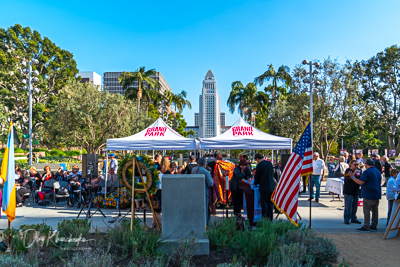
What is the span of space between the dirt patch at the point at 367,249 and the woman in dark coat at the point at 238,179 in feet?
7.76

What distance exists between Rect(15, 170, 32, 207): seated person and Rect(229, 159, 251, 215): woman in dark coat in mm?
8010

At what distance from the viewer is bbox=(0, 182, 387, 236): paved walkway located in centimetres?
829

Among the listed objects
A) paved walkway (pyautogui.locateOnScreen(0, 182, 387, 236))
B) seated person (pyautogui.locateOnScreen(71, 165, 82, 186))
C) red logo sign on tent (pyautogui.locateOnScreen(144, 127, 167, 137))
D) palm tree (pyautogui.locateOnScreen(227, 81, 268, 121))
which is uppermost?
palm tree (pyautogui.locateOnScreen(227, 81, 268, 121))

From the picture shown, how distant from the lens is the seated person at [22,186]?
11.4 m

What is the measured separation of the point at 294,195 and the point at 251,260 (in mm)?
2282

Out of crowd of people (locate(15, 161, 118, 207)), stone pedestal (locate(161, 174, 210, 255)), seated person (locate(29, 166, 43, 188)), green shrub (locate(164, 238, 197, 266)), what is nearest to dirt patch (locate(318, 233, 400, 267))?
stone pedestal (locate(161, 174, 210, 255))

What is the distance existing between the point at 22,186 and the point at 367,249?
11.6 m

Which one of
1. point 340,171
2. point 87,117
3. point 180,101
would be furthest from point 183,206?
point 180,101

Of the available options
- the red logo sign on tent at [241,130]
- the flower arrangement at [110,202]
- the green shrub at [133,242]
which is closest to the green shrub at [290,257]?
the green shrub at [133,242]

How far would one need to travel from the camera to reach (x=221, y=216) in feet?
31.8

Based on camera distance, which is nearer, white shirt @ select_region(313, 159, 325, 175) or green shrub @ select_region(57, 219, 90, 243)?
green shrub @ select_region(57, 219, 90, 243)

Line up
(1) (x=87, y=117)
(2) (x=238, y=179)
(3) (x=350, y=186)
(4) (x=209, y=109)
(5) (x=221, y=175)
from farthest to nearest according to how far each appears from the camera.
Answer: (4) (x=209, y=109), (1) (x=87, y=117), (5) (x=221, y=175), (3) (x=350, y=186), (2) (x=238, y=179)

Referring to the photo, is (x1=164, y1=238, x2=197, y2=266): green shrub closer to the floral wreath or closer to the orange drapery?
the floral wreath

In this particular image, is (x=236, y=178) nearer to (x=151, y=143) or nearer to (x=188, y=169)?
(x=188, y=169)
